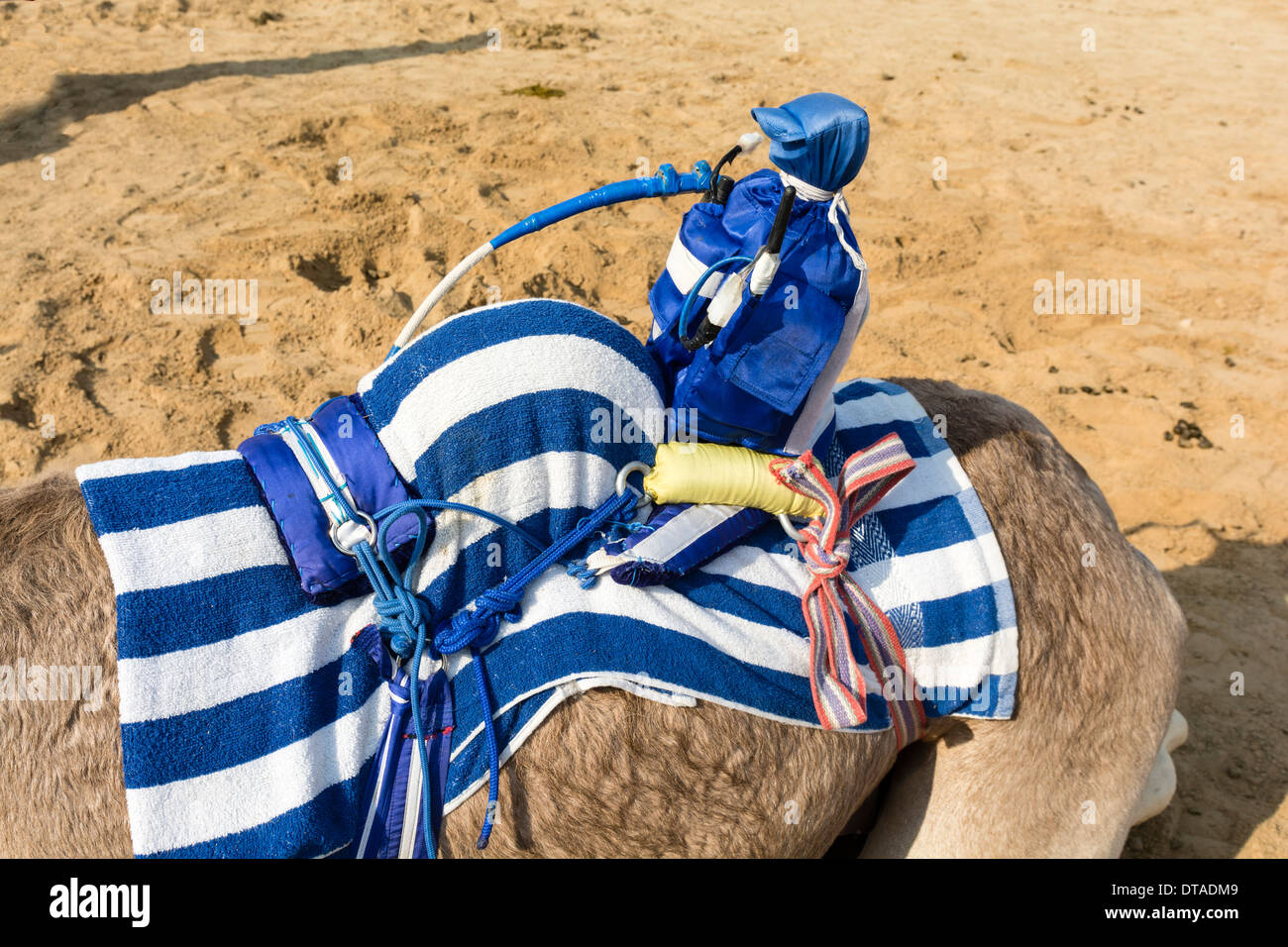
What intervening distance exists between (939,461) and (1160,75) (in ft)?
25.1

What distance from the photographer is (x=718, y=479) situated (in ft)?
5.05

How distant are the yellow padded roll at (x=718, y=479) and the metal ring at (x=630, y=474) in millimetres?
19

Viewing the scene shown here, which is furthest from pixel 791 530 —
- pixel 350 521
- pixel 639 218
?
pixel 639 218

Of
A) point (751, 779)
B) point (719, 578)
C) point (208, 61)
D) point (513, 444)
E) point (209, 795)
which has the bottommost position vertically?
point (751, 779)

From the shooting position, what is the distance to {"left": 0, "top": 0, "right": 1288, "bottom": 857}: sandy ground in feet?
11.0

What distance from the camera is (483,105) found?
5.91 metres

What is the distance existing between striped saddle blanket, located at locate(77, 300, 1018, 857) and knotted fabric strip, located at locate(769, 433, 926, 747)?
1.4 inches

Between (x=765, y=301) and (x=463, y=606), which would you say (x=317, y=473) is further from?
(x=765, y=301)

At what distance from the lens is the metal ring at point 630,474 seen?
5.04ft

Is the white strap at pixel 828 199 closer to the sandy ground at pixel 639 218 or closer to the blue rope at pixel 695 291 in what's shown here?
the blue rope at pixel 695 291

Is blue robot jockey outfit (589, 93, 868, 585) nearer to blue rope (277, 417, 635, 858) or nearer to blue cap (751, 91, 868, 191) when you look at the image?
blue cap (751, 91, 868, 191)
